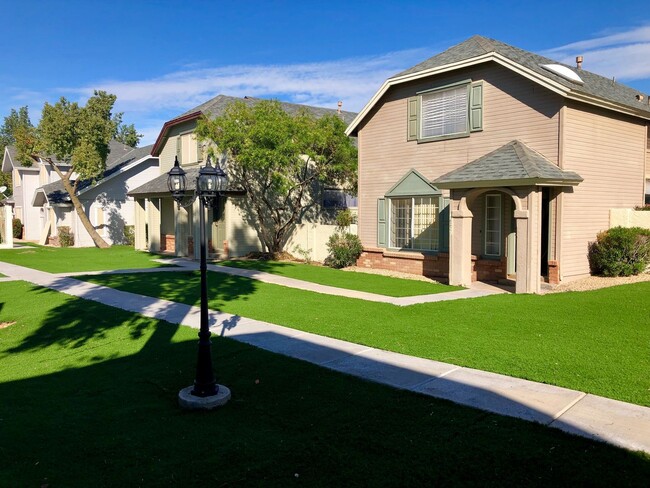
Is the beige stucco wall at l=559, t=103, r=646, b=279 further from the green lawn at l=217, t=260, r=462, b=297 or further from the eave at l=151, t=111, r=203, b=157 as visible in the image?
the eave at l=151, t=111, r=203, b=157

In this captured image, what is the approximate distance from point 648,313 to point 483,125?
7456 millimetres

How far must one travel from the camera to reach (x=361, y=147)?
64.3ft

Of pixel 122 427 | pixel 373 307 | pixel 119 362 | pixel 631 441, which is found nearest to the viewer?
pixel 631 441

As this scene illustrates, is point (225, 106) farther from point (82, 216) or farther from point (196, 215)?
point (82, 216)

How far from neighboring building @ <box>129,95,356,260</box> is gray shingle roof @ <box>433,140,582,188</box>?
832cm

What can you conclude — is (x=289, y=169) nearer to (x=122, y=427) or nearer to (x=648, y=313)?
(x=648, y=313)

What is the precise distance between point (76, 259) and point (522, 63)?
64.0 ft

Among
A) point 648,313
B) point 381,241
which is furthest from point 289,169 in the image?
point 648,313

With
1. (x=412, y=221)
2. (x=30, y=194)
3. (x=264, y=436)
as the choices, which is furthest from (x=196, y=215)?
(x=30, y=194)

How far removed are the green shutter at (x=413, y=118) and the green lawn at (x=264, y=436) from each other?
11.5 meters

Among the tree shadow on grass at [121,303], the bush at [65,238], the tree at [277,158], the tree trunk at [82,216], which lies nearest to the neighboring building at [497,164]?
the tree at [277,158]

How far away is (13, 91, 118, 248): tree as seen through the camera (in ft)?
92.5

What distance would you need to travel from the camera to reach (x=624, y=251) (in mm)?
14477

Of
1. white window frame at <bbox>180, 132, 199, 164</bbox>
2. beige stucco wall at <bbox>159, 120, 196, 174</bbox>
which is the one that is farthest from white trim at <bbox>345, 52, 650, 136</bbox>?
beige stucco wall at <bbox>159, 120, 196, 174</bbox>
